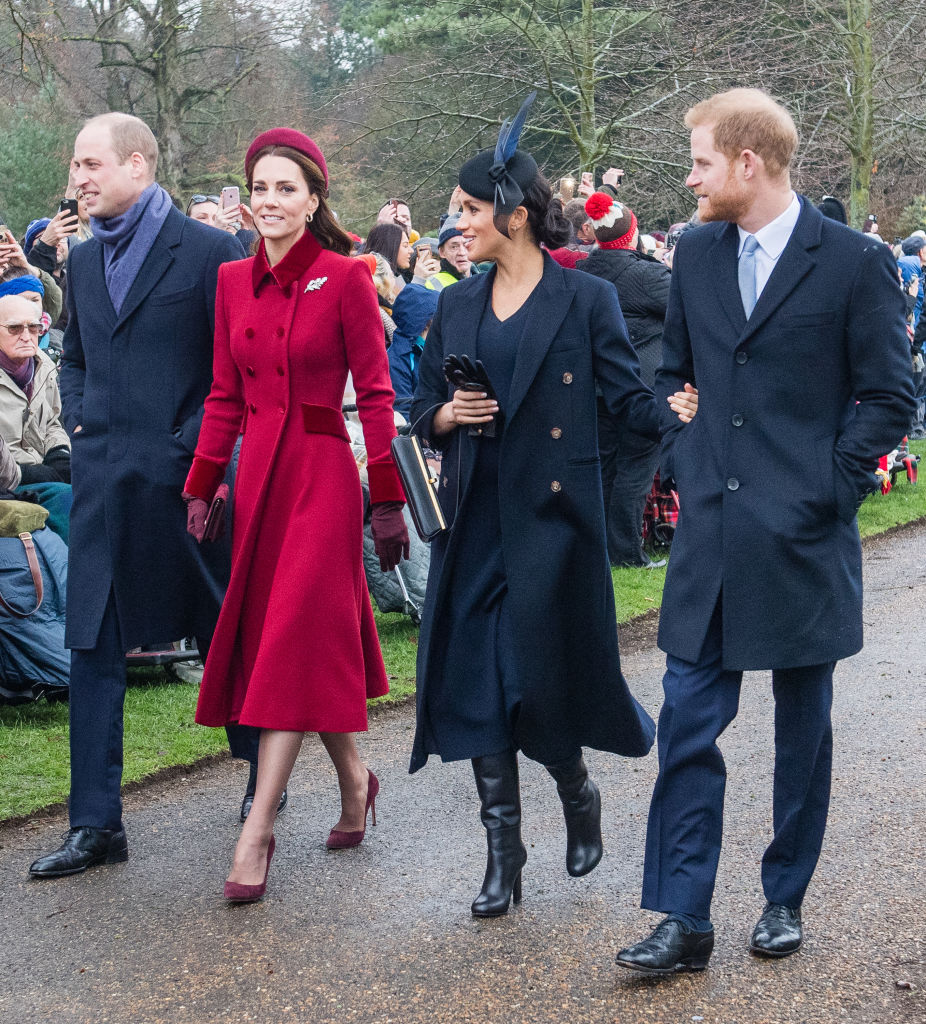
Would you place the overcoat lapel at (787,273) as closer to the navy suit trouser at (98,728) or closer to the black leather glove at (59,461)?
the navy suit trouser at (98,728)

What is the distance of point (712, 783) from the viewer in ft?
11.8

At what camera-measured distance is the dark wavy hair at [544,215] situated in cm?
398

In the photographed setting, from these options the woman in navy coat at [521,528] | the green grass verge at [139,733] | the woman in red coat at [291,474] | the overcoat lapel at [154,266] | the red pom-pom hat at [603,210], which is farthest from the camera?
the red pom-pom hat at [603,210]

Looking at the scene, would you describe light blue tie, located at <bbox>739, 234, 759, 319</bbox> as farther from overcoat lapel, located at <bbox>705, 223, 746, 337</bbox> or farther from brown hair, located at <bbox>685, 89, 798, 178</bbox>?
brown hair, located at <bbox>685, 89, 798, 178</bbox>

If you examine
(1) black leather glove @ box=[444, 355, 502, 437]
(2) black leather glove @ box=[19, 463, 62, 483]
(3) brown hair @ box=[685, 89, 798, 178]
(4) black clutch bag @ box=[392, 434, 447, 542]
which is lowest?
(2) black leather glove @ box=[19, 463, 62, 483]

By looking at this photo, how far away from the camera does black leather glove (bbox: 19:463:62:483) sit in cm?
671

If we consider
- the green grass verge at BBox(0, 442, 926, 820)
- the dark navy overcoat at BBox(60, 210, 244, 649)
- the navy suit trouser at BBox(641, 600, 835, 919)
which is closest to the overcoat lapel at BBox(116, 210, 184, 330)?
the dark navy overcoat at BBox(60, 210, 244, 649)

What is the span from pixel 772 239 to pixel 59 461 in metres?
4.29

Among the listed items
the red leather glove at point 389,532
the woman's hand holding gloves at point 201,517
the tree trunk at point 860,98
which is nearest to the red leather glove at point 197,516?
the woman's hand holding gloves at point 201,517

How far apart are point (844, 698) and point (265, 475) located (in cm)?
313

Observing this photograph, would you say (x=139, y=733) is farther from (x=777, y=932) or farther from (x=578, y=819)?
(x=777, y=932)

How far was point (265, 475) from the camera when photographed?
13.9 feet

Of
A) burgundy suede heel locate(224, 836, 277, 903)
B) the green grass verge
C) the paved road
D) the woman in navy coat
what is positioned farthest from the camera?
the green grass verge

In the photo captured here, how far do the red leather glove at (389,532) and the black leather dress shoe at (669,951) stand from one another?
132 cm
